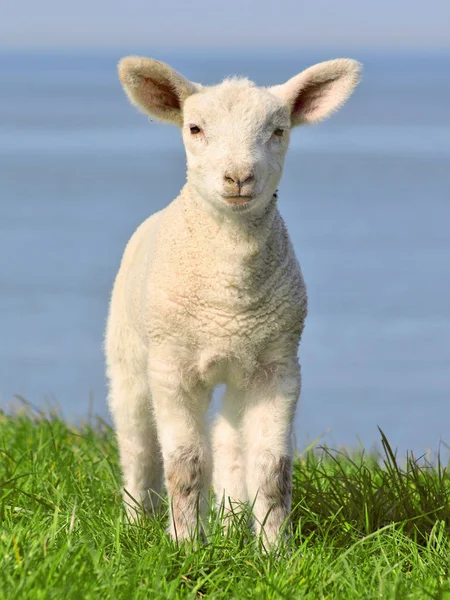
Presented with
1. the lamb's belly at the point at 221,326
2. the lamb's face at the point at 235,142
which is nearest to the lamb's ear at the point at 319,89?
the lamb's face at the point at 235,142

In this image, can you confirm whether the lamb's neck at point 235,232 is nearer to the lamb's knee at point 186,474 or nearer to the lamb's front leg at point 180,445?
the lamb's front leg at point 180,445

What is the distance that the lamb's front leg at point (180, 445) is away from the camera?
5.09 metres

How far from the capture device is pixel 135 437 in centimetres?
598

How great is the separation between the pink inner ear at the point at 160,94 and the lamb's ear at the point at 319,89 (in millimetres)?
448

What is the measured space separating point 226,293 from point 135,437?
51.3 inches

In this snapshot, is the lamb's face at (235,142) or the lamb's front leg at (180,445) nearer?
the lamb's face at (235,142)

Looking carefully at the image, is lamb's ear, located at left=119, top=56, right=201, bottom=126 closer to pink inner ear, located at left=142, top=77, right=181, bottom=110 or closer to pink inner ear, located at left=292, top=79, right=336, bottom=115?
pink inner ear, located at left=142, top=77, right=181, bottom=110

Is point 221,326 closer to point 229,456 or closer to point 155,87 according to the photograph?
point 229,456

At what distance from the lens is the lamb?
497 cm

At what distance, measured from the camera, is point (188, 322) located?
5.01 meters

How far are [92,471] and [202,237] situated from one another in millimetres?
1878

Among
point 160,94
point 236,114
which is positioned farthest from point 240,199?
point 160,94

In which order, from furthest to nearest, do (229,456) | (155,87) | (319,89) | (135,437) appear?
(135,437) → (229,456) → (319,89) → (155,87)

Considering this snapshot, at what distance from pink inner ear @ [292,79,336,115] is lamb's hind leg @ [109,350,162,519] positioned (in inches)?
61.9
